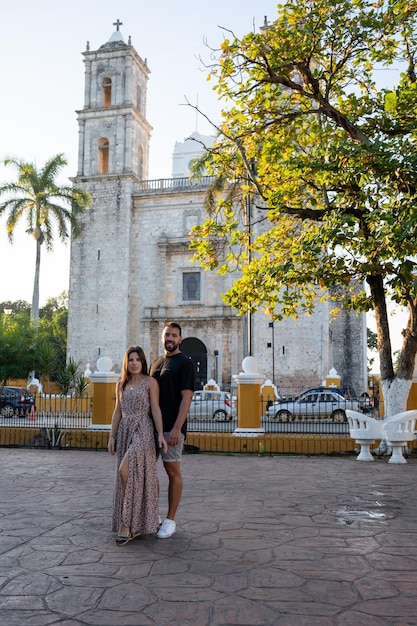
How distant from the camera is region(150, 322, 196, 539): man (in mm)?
4199

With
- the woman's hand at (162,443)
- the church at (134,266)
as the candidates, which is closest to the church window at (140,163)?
the church at (134,266)

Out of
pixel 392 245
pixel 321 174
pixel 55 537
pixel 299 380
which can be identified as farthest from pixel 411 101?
pixel 299 380

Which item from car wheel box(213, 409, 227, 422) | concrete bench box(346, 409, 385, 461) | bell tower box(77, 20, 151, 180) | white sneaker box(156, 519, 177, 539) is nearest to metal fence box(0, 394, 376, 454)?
concrete bench box(346, 409, 385, 461)

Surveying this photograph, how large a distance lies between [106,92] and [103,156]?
127 inches

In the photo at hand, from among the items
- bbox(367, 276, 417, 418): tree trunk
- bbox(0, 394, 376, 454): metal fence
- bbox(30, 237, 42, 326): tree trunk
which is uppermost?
bbox(30, 237, 42, 326): tree trunk

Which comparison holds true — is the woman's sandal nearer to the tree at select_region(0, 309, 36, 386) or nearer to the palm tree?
the tree at select_region(0, 309, 36, 386)

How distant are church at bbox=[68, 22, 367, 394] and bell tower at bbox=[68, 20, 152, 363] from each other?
0.05 metres

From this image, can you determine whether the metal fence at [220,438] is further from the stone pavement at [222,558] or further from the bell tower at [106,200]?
the bell tower at [106,200]

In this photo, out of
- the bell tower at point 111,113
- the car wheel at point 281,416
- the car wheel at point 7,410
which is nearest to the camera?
the car wheel at point 281,416

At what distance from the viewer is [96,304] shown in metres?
28.5

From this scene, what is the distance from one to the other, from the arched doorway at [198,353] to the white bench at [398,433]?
19536 millimetres

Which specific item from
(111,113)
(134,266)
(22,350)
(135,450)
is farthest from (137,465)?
(111,113)

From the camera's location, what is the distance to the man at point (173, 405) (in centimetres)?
420

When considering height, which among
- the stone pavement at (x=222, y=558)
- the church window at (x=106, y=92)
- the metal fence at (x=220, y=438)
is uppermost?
the church window at (x=106, y=92)
